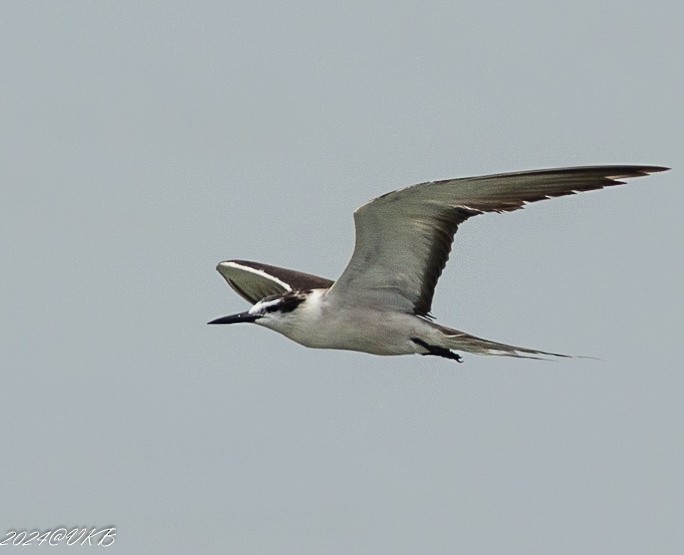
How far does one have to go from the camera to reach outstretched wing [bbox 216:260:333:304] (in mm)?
15867

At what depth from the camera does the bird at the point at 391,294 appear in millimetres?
13016

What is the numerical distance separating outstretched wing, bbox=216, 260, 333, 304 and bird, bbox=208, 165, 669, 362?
621mm

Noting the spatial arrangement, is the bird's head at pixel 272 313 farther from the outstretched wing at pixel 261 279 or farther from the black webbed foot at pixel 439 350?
the black webbed foot at pixel 439 350

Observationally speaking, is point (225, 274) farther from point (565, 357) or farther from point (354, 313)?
point (565, 357)

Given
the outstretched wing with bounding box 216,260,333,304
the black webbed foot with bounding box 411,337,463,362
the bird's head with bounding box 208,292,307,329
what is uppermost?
the outstretched wing with bounding box 216,260,333,304

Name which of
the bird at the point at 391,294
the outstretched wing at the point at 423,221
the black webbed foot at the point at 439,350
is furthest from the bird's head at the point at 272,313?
the black webbed foot at the point at 439,350

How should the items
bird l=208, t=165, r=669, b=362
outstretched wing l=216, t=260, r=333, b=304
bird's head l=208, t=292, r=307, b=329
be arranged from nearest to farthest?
bird l=208, t=165, r=669, b=362, bird's head l=208, t=292, r=307, b=329, outstretched wing l=216, t=260, r=333, b=304

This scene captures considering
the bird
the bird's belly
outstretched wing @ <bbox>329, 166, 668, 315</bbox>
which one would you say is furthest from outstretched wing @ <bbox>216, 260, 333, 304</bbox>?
outstretched wing @ <bbox>329, 166, 668, 315</bbox>

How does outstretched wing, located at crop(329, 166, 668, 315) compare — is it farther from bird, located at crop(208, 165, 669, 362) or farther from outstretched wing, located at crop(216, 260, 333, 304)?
outstretched wing, located at crop(216, 260, 333, 304)

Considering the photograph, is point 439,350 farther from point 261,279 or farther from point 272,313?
point 261,279

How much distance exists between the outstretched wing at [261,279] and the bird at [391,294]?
62cm

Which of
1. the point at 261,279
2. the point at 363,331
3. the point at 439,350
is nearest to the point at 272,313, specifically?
the point at 363,331

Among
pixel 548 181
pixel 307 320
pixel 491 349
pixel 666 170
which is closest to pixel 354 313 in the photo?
pixel 307 320

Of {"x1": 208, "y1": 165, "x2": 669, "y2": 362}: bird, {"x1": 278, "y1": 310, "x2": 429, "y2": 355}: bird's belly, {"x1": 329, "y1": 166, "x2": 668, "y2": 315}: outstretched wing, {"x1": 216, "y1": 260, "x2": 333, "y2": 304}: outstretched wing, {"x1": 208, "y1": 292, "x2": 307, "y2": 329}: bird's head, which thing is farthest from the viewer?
{"x1": 216, "y1": 260, "x2": 333, "y2": 304}: outstretched wing
